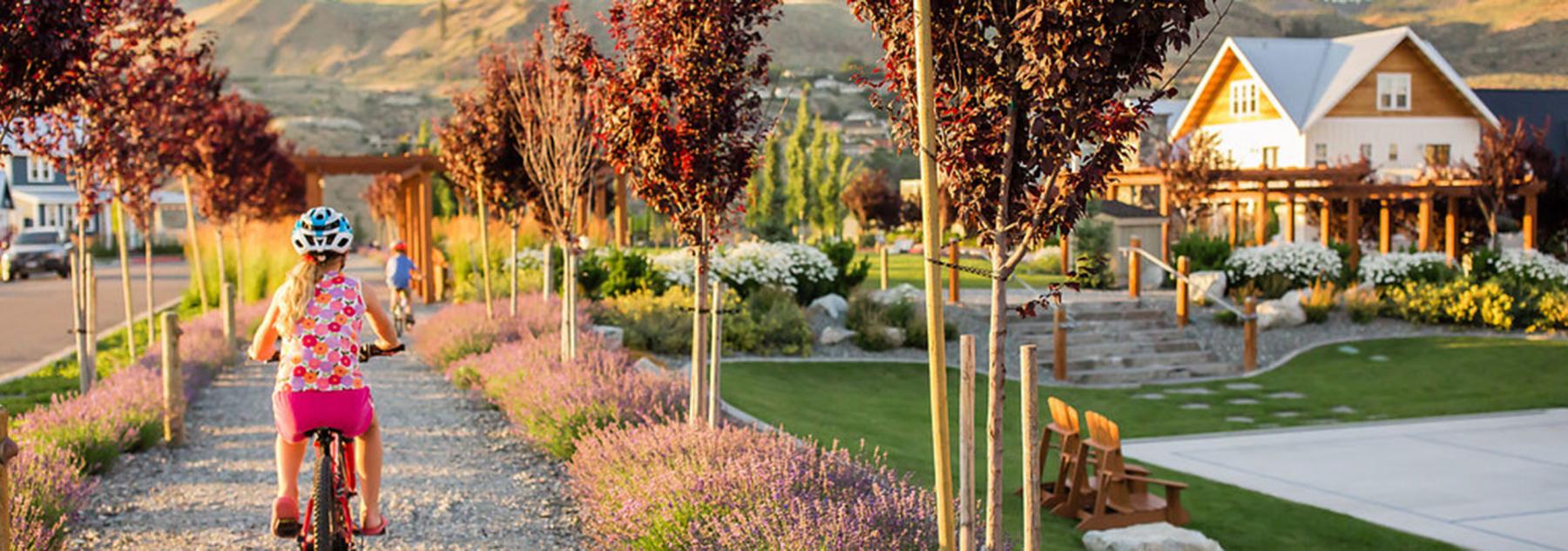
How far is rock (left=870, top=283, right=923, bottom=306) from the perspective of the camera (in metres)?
20.2

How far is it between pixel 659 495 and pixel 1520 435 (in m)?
9.79

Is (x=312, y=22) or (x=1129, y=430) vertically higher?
(x=312, y=22)

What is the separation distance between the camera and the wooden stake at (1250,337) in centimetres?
1906

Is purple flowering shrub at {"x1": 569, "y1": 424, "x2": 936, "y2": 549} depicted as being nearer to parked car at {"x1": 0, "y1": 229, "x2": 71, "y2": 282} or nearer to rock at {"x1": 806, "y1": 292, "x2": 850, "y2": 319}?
rock at {"x1": 806, "y1": 292, "x2": 850, "y2": 319}

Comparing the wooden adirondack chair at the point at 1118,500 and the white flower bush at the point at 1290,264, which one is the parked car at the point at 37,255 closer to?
the white flower bush at the point at 1290,264

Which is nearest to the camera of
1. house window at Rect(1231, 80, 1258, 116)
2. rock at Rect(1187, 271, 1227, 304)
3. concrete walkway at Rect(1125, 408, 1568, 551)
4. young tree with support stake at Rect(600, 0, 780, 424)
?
young tree with support stake at Rect(600, 0, 780, 424)

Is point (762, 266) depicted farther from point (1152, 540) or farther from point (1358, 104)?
point (1358, 104)

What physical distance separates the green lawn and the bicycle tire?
4.70 meters

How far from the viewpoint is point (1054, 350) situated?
18.3m

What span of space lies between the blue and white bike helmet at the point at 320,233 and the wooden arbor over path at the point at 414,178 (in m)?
20.2

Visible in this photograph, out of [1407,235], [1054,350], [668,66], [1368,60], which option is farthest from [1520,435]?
[1368,60]

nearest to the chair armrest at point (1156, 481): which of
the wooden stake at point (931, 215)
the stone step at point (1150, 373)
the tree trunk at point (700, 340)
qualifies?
the tree trunk at point (700, 340)

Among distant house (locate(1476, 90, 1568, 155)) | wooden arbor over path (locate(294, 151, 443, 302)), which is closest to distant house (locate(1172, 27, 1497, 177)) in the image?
distant house (locate(1476, 90, 1568, 155))

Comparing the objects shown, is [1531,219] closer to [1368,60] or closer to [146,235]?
[1368,60]
